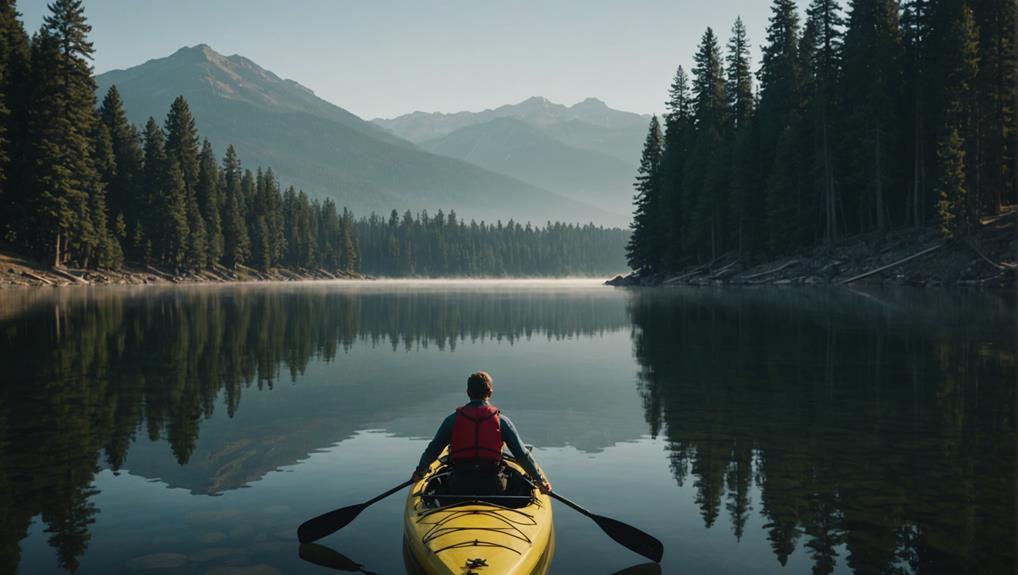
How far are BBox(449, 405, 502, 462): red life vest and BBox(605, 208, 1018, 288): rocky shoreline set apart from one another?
183 feet

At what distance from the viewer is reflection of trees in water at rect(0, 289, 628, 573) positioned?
10827 mm

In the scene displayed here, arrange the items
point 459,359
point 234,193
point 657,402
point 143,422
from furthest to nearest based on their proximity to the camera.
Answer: point 234,193
point 459,359
point 657,402
point 143,422

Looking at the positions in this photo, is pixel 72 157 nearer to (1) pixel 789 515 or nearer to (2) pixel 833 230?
(2) pixel 833 230

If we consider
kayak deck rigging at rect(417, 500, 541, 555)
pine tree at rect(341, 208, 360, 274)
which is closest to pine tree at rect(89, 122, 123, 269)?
kayak deck rigging at rect(417, 500, 541, 555)

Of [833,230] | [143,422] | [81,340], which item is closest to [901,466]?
[143,422]

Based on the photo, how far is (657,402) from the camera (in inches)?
707

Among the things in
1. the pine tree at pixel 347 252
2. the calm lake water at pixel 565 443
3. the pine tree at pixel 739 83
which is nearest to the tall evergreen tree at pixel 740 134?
the pine tree at pixel 739 83

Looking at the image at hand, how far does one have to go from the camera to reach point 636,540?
8.38 metres

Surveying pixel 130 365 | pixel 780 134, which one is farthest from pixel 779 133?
pixel 130 365

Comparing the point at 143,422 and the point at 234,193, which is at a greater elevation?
the point at 234,193

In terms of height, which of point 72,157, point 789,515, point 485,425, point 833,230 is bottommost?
point 789,515

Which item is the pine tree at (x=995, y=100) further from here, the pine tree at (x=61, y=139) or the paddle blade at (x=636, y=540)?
the pine tree at (x=61, y=139)

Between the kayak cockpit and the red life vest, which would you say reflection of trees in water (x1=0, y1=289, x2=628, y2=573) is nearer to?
the kayak cockpit

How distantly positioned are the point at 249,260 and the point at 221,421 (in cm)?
12007
